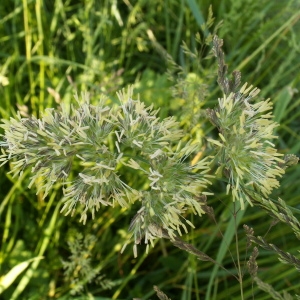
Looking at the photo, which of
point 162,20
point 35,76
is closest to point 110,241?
point 35,76

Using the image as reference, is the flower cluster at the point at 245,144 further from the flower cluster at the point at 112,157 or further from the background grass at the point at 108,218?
the background grass at the point at 108,218

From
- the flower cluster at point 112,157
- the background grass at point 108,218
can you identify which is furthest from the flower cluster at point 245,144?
the background grass at point 108,218

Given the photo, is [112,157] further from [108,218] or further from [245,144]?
[108,218]

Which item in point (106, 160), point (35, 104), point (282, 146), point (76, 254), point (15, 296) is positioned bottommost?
point (15, 296)

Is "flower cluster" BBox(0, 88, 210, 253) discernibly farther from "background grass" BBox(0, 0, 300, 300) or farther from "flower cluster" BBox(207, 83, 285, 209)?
"background grass" BBox(0, 0, 300, 300)

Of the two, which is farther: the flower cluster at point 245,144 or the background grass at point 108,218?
the background grass at point 108,218

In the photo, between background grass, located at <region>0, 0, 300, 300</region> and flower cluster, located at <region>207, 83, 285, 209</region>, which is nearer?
Answer: flower cluster, located at <region>207, 83, 285, 209</region>

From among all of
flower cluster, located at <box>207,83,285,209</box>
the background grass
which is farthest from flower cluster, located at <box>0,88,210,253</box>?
the background grass

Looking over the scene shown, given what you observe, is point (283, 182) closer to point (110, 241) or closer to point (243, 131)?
point (110, 241)
